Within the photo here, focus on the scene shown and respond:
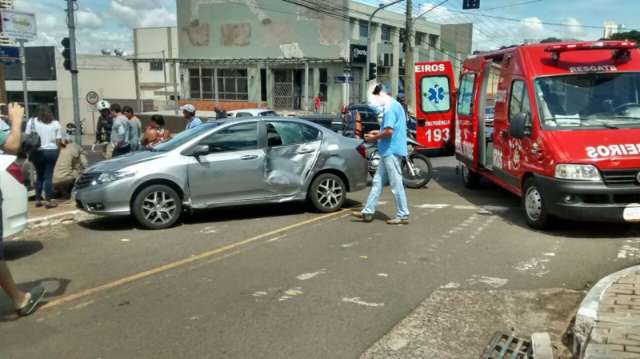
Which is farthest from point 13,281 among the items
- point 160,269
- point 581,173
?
point 581,173

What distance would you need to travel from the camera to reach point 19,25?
476 inches

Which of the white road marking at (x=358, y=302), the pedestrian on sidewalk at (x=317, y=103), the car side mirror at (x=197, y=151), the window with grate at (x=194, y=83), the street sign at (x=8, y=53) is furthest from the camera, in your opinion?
the window with grate at (x=194, y=83)

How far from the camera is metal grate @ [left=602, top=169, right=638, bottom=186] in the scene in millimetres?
6996

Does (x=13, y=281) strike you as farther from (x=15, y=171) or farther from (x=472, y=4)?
(x=472, y=4)

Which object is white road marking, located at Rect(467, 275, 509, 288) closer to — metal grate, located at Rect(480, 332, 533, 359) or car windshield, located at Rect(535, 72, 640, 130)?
metal grate, located at Rect(480, 332, 533, 359)

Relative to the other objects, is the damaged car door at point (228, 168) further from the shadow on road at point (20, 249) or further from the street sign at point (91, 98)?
the street sign at point (91, 98)

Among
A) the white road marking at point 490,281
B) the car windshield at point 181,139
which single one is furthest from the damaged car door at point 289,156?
the white road marking at point 490,281

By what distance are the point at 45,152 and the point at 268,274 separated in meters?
5.82

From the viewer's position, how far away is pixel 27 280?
604 cm

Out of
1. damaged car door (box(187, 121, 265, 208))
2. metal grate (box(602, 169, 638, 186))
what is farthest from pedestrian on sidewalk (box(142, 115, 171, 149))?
metal grate (box(602, 169, 638, 186))

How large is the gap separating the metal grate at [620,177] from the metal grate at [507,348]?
11.4 feet

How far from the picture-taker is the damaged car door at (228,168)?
844 centimetres

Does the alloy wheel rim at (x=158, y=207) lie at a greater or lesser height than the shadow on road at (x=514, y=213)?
greater

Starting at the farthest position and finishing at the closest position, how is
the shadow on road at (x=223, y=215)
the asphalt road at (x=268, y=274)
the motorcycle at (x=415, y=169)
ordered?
the motorcycle at (x=415, y=169), the shadow on road at (x=223, y=215), the asphalt road at (x=268, y=274)
